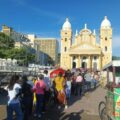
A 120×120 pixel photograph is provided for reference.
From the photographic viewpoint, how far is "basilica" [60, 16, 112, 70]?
112m

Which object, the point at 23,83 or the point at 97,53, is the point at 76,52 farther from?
the point at 23,83

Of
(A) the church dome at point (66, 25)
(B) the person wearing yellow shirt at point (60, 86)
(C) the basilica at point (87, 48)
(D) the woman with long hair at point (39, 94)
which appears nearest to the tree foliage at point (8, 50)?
(C) the basilica at point (87, 48)

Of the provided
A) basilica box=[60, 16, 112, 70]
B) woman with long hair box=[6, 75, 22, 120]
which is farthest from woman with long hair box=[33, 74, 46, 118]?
basilica box=[60, 16, 112, 70]

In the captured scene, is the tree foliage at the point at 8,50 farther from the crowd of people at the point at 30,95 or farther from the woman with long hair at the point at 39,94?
the woman with long hair at the point at 39,94

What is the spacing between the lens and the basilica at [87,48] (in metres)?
112

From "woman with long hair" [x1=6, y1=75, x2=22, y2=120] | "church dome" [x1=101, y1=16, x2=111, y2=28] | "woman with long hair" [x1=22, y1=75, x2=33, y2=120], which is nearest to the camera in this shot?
"woman with long hair" [x1=6, y1=75, x2=22, y2=120]

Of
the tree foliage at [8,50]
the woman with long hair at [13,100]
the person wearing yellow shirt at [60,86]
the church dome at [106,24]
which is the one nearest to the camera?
the woman with long hair at [13,100]

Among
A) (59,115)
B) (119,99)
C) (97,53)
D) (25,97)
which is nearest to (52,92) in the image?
(59,115)

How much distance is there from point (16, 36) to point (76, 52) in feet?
130

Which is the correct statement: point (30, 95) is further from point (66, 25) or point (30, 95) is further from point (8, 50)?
point (66, 25)

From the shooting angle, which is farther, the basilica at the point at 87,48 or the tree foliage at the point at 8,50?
the basilica at the point at 87,48

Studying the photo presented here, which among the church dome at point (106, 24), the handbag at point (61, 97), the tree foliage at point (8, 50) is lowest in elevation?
the handbag at point (61, 97)

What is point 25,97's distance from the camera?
11016 mm

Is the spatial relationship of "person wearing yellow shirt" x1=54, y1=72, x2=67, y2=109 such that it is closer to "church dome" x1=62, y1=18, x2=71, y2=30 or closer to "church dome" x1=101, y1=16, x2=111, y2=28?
"church dome" x1=101, y1=16, x2=111, y2=28
